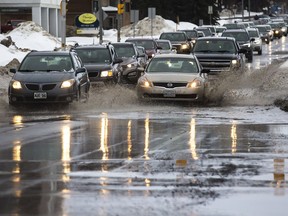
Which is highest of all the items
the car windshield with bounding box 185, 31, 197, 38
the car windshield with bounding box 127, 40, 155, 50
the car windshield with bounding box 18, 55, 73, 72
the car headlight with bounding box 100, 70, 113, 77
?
the car windshield with bounding box 18, 55, 73, 72

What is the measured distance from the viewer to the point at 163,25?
97438 millimetres

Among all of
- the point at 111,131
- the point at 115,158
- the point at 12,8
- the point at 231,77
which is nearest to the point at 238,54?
the point at 231,77

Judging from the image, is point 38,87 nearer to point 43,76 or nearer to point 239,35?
point 43,76

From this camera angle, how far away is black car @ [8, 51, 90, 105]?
2314 centimetres

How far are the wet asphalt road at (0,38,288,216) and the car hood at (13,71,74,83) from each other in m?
1.04

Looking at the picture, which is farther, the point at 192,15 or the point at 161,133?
the point at 192,15

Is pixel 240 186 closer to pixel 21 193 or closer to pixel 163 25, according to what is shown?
pixel 21 193

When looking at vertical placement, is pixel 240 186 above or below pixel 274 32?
above

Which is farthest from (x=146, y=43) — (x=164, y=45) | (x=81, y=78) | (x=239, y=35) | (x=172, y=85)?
(x=81, y=78)

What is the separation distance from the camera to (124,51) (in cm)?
3641

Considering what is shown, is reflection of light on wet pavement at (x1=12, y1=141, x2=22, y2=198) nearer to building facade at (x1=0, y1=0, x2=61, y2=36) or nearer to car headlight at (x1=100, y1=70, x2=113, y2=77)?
car headlight at (x1=100, y1=70, x2=113, y2=77)

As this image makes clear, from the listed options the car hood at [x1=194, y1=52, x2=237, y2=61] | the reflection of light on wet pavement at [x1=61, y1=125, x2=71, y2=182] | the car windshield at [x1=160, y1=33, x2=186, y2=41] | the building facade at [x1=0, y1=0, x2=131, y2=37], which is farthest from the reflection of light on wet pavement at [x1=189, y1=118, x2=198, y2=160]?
the building facade at [x1=0, y1=0, x2=131, y2=37]

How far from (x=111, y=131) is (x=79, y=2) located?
80.5 metres

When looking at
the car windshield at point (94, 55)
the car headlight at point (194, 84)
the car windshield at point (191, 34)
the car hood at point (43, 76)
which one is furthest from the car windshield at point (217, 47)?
the car windshield at point (191, 34)
